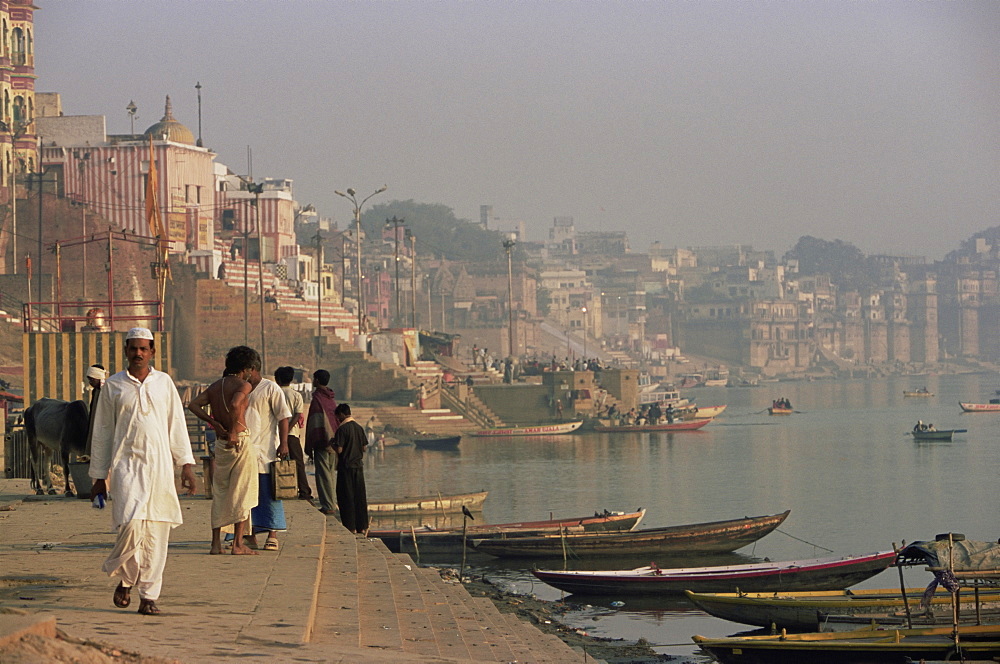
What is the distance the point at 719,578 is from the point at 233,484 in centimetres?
1108

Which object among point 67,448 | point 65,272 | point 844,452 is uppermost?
point 65,272

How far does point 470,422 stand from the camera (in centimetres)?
5716

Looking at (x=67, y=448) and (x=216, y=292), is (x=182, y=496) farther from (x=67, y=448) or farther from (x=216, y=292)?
(x=216, y=292)

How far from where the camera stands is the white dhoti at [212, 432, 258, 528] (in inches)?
311

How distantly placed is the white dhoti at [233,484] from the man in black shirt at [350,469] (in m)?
2.77

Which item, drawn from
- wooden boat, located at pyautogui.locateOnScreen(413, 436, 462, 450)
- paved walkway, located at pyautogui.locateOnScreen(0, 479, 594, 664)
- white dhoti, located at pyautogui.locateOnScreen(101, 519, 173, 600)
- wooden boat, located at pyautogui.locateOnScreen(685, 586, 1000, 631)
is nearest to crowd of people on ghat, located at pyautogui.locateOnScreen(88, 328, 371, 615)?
white dhoti, located at pyautogui.locateOnScreen(101, 519, 173, 600)

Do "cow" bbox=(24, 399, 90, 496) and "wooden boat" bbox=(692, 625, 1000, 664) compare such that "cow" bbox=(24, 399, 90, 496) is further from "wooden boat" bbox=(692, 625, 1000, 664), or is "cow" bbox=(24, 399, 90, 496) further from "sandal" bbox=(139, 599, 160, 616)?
"wooden boat" bbox=(692, 625, 1000, 664)

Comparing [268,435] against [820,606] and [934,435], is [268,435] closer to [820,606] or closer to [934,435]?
[820,606]

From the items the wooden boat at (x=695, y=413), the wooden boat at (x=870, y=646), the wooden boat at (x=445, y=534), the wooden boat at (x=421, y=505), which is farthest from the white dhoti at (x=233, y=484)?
the wooden boat at (x=695, y=413)

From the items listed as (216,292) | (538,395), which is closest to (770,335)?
(538,395)

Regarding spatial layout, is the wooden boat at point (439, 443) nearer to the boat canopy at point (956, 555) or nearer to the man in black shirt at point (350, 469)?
the boat canopy at point (956, 555)

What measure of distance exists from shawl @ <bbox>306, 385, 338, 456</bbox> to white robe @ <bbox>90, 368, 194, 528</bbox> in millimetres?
4639

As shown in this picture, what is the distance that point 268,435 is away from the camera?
863 cm

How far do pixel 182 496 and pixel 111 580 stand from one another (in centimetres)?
571
